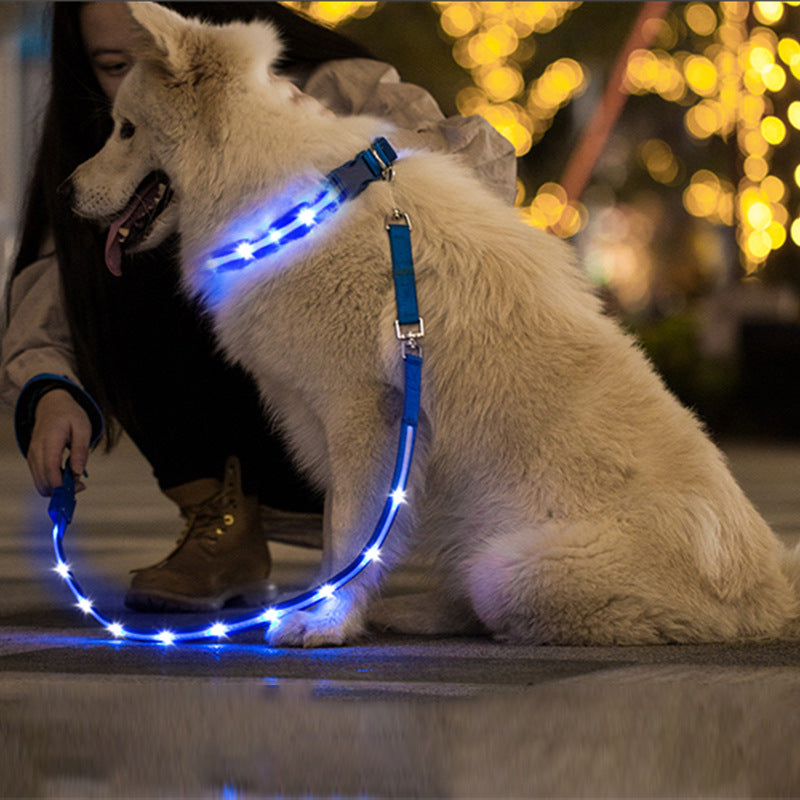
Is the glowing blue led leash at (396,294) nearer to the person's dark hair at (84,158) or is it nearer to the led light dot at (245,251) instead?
the led light dot at (245,251)

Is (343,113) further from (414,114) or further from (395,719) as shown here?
(395,719)

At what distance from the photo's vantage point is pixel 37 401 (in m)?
4.47

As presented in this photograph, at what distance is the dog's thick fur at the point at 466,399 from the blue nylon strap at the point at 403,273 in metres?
0.04

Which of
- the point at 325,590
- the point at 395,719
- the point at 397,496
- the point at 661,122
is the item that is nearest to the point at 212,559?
the point at 325,590

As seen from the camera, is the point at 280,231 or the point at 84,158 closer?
the point at 280,231

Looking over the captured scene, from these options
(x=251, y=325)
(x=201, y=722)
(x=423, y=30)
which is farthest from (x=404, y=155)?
(x=423, y=30)

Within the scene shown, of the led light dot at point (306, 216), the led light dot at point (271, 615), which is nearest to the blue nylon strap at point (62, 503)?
the led light dot at point (271, 615)

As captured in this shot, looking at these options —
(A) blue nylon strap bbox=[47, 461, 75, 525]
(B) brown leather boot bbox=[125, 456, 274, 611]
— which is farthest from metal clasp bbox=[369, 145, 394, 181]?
(B) brown leather boot bbox=[125, 456, 274, 611]

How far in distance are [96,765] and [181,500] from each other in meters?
2.31

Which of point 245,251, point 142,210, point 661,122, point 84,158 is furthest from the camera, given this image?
point 661,122

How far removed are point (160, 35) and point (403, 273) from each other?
89 centimetres

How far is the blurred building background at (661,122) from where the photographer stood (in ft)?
43.1

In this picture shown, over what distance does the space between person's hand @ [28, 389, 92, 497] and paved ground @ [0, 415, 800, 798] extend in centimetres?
45

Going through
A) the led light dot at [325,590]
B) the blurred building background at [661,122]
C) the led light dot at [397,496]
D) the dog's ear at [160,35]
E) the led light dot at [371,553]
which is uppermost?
the dog's ear at [160,35]
